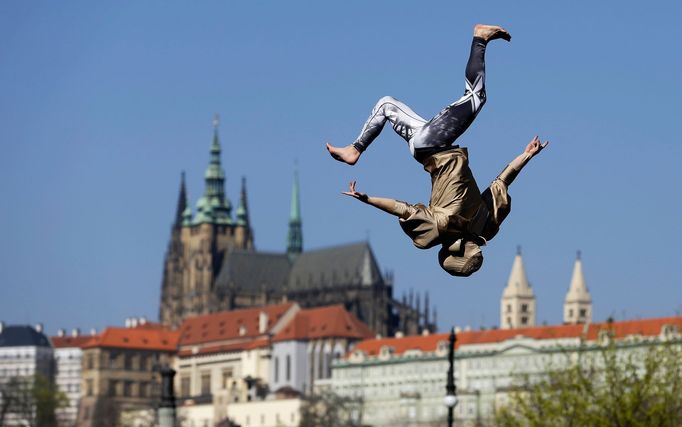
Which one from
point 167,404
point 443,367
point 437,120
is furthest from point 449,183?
point 443,367

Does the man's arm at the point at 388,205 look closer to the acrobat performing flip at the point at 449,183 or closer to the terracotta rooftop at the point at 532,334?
the acrobat performing flip at the point at 449,183

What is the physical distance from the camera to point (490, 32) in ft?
30.7

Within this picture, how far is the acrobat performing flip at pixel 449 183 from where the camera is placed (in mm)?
9211

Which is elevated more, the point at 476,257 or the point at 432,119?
the point at 432,119

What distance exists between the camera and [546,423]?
51.3 meters

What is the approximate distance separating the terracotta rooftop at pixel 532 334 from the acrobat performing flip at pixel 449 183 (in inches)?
5344

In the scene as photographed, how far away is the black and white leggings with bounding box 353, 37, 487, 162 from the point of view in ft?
30.2

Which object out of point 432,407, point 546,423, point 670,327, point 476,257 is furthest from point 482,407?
point 476,257

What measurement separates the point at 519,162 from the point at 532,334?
165 m

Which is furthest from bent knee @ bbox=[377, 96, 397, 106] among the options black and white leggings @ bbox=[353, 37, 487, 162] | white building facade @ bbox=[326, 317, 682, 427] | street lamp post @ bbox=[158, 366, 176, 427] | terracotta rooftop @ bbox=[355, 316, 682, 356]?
white building facade @ bbox=[326, 317, 682, 427]

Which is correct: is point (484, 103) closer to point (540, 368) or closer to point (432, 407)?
point (540, 368)

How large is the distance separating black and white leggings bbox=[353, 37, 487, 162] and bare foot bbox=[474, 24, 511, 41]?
0.09 feet

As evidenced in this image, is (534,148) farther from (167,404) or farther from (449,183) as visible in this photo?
(167,404)

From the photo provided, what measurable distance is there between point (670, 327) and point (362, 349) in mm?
49017
